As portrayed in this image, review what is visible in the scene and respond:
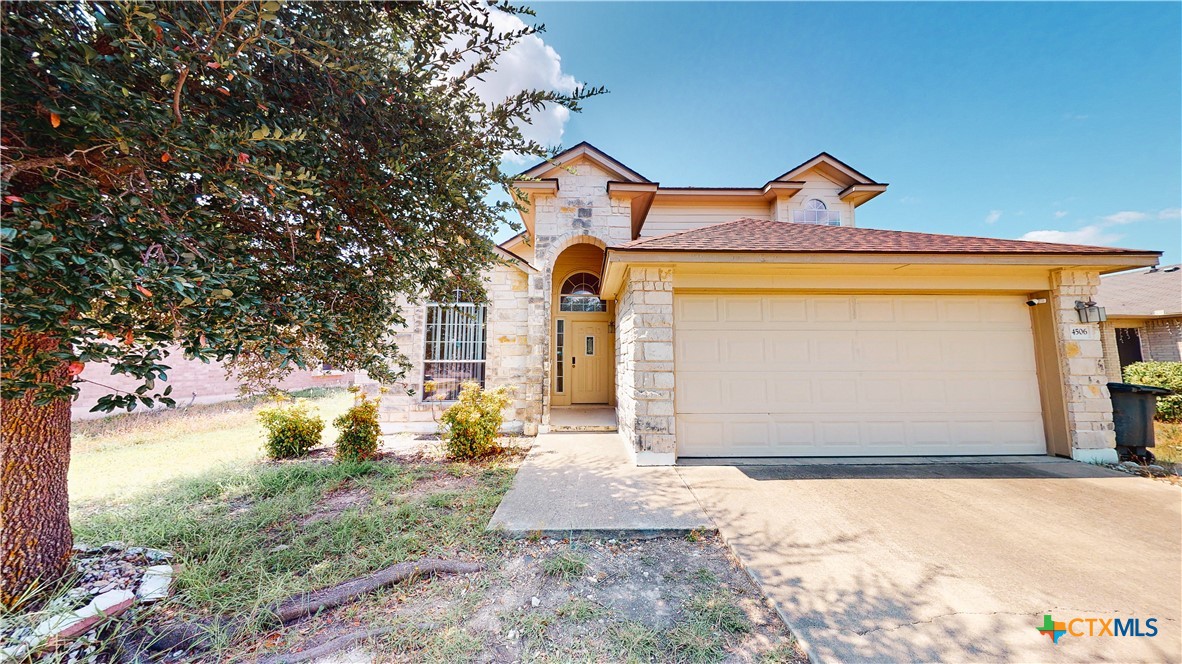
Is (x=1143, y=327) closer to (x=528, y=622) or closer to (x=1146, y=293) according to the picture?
(x=1146, y=293)

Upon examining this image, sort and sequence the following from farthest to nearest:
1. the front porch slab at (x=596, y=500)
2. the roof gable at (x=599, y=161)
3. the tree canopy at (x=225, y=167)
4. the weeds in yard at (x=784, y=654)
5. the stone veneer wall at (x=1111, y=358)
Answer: the stone veneer wall at (x=1111, y=358), the roof gable at (x=599, y=161), the front porch slab at (x=596, y=500), the weeds in yard at (x=784, y=654), the tree canopy at (x=225, y=167)

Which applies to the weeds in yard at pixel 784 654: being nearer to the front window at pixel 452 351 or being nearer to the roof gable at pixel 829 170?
the front window at pixel 452 351

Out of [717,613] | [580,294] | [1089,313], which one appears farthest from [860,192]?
[717,613]

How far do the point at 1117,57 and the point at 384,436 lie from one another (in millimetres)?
14509

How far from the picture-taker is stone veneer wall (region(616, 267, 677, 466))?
4.85 metres

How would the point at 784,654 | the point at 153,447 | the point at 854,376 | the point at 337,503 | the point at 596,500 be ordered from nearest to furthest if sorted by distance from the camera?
the point at 784,654 < the point at 596,500 < the point at 337,503 < the point at 854,376 < the point at 153,447

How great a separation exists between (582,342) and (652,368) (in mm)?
4891

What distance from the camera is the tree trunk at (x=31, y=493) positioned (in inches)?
90.1

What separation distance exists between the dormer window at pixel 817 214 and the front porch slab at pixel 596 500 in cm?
798

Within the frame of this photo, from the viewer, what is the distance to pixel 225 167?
85.7 inches

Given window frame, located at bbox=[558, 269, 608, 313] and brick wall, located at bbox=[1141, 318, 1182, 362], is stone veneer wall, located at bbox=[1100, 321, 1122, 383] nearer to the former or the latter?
brick wall, located at bbox=[1141, 318, 1182, 362]

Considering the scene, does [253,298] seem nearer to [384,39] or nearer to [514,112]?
[384,39]

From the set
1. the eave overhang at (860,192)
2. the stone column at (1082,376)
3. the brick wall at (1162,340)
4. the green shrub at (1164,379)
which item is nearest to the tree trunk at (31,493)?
the stone column at (1082,376)

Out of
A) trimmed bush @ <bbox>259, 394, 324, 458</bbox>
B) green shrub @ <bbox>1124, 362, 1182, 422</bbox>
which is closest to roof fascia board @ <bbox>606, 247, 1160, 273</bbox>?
green shrub @ <bbox>1124, 362, 1182, 422</bbox>
